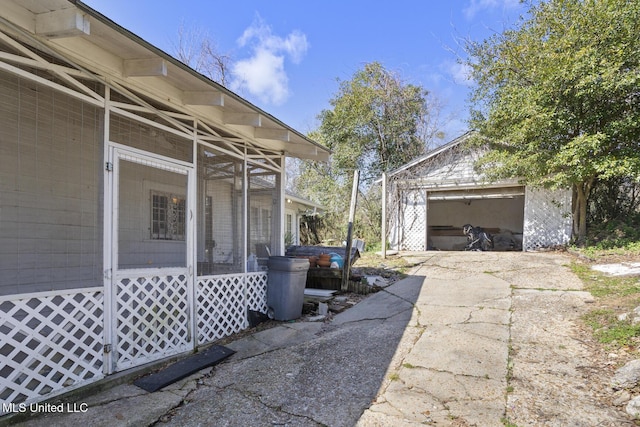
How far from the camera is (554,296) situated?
17.6 ft

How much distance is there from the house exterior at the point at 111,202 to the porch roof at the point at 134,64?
0.5 inches

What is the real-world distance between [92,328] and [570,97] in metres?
10.7

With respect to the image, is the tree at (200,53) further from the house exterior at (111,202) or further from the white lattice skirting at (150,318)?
the white lattice skirting at (150,318)

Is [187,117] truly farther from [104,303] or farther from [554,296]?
[554,296]

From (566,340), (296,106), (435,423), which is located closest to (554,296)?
(566,340)

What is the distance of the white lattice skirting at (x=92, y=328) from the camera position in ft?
8.73

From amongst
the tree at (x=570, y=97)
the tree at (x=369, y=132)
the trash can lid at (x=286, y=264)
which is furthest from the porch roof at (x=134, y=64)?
the tree at (x=369, y=132)

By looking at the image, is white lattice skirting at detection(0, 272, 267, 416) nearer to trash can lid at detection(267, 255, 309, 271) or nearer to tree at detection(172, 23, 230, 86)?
trash can lid at detection(267, 255, 309, 271)

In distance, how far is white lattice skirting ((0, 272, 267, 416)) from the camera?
2.66m

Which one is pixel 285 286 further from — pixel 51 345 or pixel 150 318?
pixel 51 345

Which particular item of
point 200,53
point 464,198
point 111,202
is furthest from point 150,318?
point 200,53

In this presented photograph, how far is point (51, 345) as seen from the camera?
282cm

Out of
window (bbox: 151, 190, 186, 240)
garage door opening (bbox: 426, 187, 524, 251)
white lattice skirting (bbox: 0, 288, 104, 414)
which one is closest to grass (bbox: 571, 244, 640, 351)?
window (bbox: 151, 190, 186, 240)

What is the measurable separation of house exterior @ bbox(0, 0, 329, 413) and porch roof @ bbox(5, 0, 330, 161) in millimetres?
13
